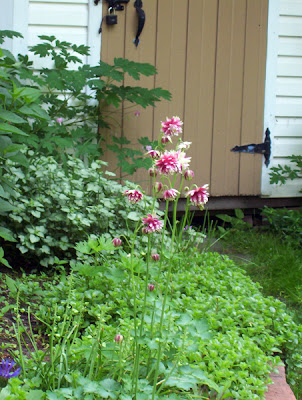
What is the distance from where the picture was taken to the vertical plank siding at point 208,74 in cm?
454

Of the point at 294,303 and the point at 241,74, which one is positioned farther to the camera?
the point at 241,74

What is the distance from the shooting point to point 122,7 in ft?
14.6

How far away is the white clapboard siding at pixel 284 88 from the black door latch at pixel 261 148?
51 mm

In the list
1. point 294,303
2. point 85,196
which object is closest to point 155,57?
point 85,196

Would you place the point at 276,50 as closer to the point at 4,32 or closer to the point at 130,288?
the point at 4,32

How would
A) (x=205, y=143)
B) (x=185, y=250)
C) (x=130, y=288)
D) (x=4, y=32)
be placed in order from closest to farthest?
(x=130, y=288)
(x=185, y=250)
(x=4, y=32)
(x=205, y=143)

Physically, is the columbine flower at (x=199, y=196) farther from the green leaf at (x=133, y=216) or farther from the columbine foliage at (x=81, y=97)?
the columbine foliage at (x=81, y=97)

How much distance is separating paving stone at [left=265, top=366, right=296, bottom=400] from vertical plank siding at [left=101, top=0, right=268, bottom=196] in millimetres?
2724

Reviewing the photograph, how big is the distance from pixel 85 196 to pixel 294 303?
1.41m

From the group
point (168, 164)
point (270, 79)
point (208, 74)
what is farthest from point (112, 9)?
point (168, 164)

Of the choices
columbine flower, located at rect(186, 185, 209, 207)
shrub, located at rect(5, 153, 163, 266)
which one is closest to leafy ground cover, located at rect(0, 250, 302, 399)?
shrub, located at rect(5, 153, 163, 266)

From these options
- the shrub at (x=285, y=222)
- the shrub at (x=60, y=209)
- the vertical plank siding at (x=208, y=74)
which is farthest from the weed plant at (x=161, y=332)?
the vertical plank siding at (x=208, y=74)

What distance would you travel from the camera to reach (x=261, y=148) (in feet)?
16.1

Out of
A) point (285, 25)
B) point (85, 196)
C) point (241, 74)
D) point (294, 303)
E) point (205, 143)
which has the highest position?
point (285, 25)
